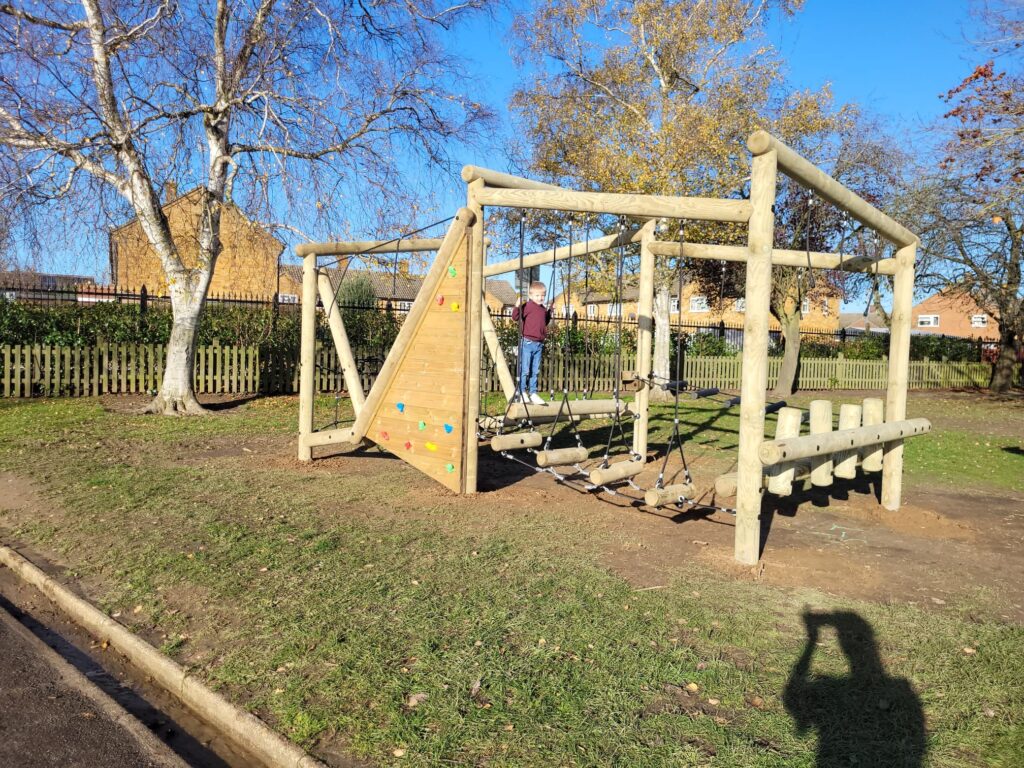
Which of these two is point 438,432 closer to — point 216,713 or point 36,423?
point 216,713

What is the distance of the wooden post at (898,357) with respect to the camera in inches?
254

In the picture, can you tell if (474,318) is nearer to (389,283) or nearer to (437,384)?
(437,384)

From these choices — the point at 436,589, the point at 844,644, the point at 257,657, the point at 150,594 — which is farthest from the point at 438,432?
the point at 844,644

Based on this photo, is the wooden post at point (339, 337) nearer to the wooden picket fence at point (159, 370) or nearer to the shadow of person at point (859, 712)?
the wooden picket fence at point (159, 370)

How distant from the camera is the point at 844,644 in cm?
360

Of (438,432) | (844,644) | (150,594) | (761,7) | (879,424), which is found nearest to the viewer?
(844,644)

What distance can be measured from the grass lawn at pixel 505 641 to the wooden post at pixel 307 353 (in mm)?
1925

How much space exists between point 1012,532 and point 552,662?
4.94 m

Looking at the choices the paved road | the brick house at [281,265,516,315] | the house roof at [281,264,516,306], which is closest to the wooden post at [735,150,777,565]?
the brick house at [281,265,516,315]

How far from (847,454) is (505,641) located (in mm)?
3591

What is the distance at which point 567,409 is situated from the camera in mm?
6914

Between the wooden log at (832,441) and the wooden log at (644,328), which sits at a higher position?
the wooden log at (644,328)

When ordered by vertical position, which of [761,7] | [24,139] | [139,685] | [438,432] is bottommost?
[139,685]

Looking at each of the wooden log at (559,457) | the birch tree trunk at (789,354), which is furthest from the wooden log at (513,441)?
the birch tree trunk at (789,354)
